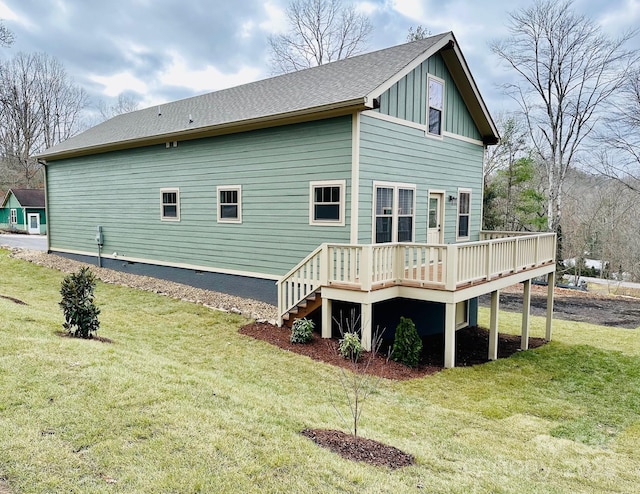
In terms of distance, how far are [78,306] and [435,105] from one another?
9037mm

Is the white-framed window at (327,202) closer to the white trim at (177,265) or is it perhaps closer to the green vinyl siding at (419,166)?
the green vinyl siding at (419,166)

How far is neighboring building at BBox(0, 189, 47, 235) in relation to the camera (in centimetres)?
3581

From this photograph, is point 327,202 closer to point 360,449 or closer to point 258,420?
point 258,420

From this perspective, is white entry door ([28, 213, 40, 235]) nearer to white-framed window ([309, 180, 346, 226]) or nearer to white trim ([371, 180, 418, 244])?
white-framed window ([309, 180, 346, 226])

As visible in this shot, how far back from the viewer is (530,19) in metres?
21.7

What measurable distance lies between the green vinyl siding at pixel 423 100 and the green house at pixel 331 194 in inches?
1.7

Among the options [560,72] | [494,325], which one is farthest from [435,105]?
[560,72]

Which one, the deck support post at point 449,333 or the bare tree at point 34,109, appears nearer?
the deck support post at point 449,333

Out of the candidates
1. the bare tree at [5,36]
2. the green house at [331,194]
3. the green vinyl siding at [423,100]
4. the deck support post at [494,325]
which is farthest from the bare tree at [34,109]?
the deck support post at [494,325]

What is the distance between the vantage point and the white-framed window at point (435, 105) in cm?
1081

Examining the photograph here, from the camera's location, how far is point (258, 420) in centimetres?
426

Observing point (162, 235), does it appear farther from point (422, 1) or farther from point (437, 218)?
point (422, 1)

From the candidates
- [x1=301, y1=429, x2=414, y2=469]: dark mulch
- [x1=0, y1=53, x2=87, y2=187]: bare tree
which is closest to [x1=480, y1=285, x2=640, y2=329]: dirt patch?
[x1=301, y1=429, x2=414, y2=469]: dark mulch

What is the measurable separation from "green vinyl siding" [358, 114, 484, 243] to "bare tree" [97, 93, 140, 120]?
39.6 m
